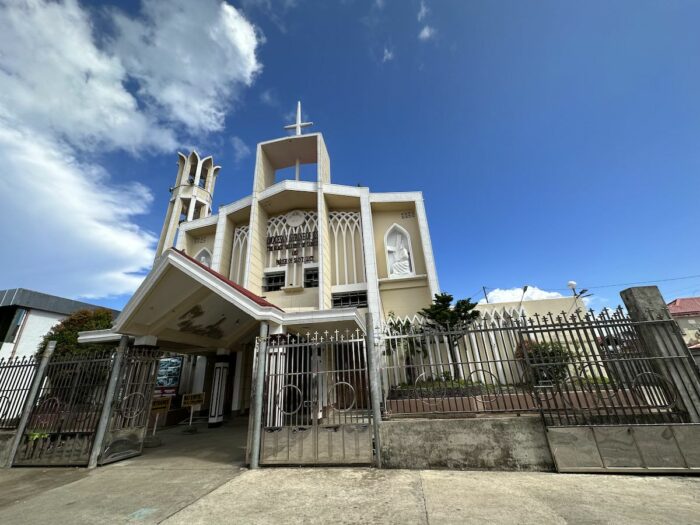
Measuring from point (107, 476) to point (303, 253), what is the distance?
35.9ft

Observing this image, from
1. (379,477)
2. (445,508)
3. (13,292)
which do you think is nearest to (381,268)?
(379,477)

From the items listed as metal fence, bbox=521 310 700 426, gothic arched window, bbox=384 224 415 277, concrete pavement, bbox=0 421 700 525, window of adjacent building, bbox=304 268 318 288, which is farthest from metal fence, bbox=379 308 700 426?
window of adjacent building, bbox=304 268 318 288

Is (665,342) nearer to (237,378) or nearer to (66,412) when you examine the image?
(66,412)

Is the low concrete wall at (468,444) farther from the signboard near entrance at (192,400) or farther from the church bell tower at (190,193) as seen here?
the church bell tower at (190,193)

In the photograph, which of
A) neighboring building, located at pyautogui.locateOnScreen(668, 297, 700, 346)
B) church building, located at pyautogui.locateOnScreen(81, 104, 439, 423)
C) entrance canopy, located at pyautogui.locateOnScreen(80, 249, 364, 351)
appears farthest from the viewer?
neighboring building, located at pyautogui.locateOnScreen(668, 297, 700, 346)

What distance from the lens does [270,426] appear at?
581 cm

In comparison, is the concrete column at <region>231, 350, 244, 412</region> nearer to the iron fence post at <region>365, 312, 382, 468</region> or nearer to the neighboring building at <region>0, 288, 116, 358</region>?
the iron fence post at <region>365, 312, 382, 468</region>

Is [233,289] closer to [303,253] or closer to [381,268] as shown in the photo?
[303,253]

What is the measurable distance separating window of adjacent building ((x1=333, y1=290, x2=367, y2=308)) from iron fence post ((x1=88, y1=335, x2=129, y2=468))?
8.80m

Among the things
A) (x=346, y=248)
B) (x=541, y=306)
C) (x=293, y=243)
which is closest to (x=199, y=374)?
(x=293, y=243)

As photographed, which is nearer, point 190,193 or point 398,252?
point 398,252

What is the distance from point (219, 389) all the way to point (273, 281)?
218 inches

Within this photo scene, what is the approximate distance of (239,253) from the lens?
16562 millimetres

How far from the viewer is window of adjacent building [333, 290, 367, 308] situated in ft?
46.6
